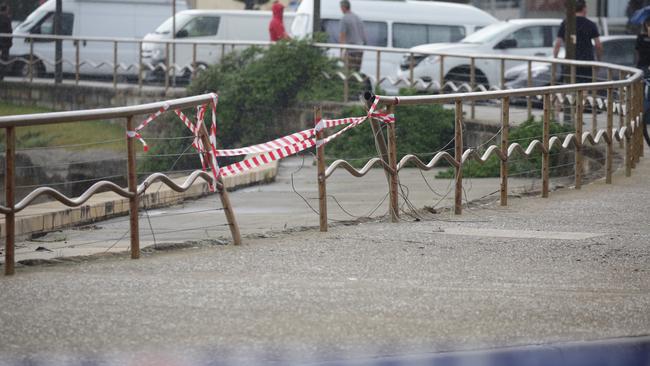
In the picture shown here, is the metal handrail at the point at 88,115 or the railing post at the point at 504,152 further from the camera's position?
the railing post at the point at 504,152

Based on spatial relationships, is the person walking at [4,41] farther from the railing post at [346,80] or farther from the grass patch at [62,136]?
the railing post at [346,80]

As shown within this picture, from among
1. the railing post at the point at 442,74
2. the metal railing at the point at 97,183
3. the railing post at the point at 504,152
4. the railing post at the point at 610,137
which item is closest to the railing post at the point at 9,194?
the metal railing at the point at 97,183

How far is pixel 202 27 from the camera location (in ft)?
101

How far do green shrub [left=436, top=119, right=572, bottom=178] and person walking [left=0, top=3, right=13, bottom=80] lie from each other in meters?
15.9

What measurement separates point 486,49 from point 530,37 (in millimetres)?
1584

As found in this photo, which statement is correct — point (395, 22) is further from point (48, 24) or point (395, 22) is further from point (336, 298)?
point (336, 298)

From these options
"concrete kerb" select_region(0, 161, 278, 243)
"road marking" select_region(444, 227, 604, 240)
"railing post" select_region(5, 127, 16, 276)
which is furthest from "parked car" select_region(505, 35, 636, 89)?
"railing post" select_region(5, 127, 16, 276)

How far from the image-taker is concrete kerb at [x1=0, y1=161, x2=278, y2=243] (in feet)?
39.7

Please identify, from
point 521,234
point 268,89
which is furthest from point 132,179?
point 268,89

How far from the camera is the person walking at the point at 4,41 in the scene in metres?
31.4

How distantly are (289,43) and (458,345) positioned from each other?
19.3 meters

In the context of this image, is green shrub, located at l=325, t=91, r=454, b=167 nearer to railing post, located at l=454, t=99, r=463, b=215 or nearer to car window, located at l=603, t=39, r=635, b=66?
car window, located at l=603, t=39, r=635, b=66

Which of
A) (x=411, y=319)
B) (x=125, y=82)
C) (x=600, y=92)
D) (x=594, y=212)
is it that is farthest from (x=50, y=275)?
(x=125, y=82)

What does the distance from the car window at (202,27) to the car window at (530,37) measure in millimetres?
7030
